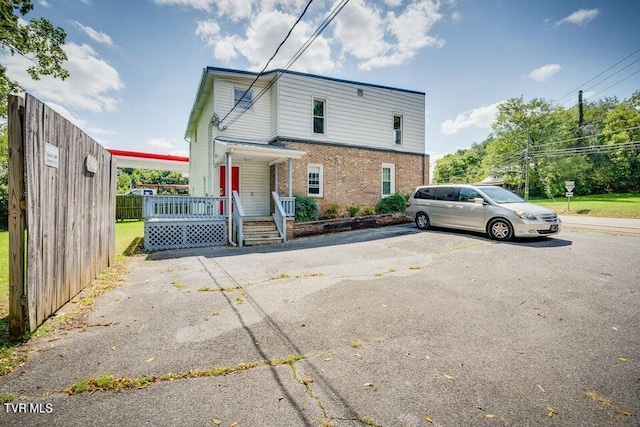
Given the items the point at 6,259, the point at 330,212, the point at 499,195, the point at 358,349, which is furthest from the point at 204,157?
the point at 358,349

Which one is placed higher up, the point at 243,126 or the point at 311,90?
the point at 311,90

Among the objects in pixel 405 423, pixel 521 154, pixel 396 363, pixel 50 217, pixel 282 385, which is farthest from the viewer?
pixel 521 154

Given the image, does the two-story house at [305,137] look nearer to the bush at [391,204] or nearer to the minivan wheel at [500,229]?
the bush at [391,204]

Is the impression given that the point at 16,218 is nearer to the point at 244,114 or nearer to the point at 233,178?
the point at 233,178

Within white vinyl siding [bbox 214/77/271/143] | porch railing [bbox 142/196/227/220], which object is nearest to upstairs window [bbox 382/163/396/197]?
white vinyl siding [bbox 214/77/271/143]

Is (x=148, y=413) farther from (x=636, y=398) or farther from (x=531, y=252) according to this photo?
(x=531, y=252)

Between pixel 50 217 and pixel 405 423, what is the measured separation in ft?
15.2

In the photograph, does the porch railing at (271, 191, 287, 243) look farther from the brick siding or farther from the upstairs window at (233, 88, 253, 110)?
the upstairs window at (233, 88, 253, 110)

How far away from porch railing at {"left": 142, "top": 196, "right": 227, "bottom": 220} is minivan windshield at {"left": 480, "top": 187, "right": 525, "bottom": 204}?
9.38 metres

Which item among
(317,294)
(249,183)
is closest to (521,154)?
(249,183)

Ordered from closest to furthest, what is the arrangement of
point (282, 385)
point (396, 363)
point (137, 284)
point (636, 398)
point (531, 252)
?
point (636, 398) → point (282, 385) → point (396, 363) → point (137, 284) → point (531, 252)

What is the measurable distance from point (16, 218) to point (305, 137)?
11698 mm

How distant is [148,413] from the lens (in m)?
2.20

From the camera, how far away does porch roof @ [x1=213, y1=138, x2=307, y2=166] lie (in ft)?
34.6
